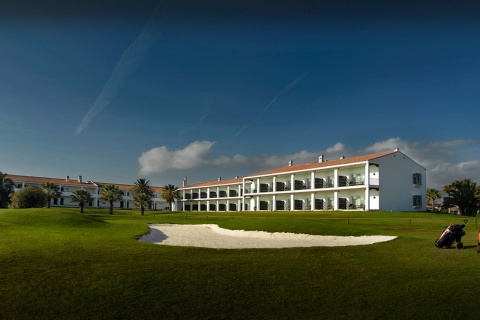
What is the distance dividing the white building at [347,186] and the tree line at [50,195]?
24.2 m

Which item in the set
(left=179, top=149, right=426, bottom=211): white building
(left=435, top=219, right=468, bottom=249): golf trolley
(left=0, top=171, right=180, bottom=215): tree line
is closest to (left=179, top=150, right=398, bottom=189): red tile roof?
(left=179, top=149, right=426, bottom=211): white building

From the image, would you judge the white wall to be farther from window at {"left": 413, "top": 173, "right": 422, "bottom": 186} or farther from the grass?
the grass

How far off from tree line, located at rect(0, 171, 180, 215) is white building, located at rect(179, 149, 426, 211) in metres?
24.2

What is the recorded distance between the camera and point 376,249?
59.8 ft

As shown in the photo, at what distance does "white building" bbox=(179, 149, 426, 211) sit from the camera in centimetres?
5938

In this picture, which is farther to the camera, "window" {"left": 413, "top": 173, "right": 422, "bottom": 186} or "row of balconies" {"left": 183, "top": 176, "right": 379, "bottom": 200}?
"window" {"left": 413, "top": 173, "right": 422, "bottom": 186}

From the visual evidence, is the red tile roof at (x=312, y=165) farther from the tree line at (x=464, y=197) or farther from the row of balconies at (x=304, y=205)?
the tree line at (x=464, y=197)

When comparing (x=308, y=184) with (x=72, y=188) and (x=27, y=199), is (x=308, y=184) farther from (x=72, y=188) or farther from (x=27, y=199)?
(x=72, y=188)

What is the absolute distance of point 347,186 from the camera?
62.3 m

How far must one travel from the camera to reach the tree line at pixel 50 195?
62231 mm

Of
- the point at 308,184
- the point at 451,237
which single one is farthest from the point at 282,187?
the point at 451,237

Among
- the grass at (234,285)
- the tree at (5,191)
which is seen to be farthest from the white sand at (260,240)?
the tree at (5,191)

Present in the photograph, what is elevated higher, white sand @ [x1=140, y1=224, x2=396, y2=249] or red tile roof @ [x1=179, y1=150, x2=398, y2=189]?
red tile roof @ [x1=179, y1=150, x2=398, y2=189]

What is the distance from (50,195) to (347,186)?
6548 cm
